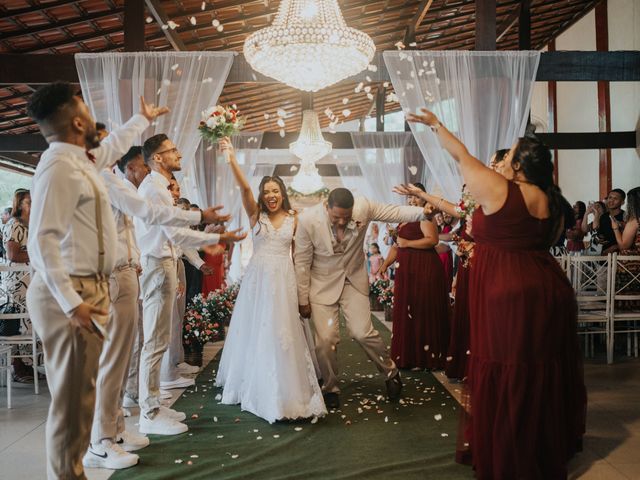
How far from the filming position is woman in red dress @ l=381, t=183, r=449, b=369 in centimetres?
584

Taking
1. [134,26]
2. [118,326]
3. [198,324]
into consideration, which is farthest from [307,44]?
[198,324]

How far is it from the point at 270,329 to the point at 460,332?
1864 mm

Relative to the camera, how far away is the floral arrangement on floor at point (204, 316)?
615cm

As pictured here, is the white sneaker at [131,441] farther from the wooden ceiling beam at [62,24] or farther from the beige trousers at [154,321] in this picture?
the wooden ceiling beam at [62,24]

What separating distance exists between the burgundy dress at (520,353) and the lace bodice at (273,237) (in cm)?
168

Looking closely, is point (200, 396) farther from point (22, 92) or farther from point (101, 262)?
point (22, 92)

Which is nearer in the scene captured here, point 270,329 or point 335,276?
point 270,329

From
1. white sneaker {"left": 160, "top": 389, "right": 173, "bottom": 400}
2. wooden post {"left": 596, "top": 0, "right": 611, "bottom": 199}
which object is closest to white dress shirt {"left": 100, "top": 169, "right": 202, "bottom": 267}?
white sneaker {"left": 160, "top": 389, "right": 173, "bottom": 400}

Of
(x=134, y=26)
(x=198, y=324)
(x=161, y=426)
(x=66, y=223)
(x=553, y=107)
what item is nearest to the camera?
(x=66, y=223)

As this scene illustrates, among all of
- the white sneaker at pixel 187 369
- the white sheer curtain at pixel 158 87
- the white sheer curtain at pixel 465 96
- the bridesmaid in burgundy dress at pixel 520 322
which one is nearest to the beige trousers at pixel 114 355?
the bridesmaid in burgundy dress at pixel 520 322

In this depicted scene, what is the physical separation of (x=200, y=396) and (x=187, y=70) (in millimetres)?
2882

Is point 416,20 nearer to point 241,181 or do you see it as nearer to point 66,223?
point 241,181

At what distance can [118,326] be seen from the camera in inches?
133

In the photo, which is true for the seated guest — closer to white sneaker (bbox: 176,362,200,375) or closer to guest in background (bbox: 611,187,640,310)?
guest in background (bbox: 611,187,640,310)
